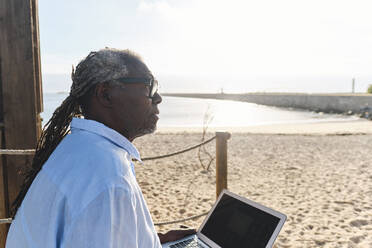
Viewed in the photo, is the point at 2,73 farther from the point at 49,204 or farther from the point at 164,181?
the point at 164,181

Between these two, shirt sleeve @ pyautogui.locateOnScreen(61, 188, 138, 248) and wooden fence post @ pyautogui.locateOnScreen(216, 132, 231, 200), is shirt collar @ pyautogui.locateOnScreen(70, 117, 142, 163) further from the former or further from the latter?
wooden fence post @ pyautogui.locateOnScreen(216, 132, 231, 200)

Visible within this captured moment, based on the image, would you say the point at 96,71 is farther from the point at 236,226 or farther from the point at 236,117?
the point at 236,117

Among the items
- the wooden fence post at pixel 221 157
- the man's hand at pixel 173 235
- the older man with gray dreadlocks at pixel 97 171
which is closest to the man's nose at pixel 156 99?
the older man with gray dreadlocks at pixel 97 171

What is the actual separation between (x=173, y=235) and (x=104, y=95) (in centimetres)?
95

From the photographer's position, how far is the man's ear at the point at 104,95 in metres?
1.09

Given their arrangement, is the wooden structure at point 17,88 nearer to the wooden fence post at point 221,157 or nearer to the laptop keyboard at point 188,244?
the laptop keyboard at point 188,244

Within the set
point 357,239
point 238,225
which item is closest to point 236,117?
point 357,239

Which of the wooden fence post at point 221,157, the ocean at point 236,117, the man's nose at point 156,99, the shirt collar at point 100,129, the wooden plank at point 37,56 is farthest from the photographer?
the ocean at point 236,117

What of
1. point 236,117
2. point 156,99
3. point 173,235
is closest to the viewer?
point 156,99

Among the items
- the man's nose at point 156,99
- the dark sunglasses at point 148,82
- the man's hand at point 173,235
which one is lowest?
the man's hand at point 173,235

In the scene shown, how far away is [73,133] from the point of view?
985 millimetres

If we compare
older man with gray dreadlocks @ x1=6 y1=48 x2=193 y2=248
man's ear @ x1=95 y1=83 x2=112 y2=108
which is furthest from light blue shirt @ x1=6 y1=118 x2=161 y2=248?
man's ear @ x1=95 y1=83 x2=112 y2=108

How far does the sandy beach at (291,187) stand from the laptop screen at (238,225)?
219 cm

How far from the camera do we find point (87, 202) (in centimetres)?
78
